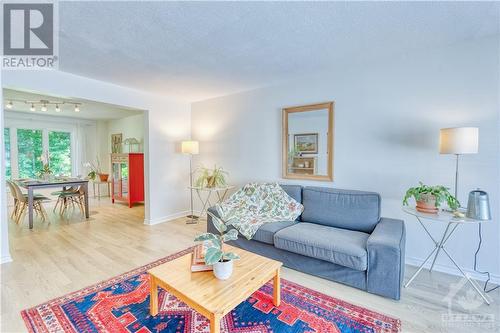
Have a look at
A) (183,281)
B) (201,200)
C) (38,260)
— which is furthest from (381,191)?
(38,260)

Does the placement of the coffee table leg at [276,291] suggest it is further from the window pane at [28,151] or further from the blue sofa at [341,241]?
the window pane at [28,151]

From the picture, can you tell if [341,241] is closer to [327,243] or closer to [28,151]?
[327,243]

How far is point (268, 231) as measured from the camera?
8.53 ft

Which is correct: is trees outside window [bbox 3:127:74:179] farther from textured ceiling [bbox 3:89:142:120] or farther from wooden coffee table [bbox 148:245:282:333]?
wooden coffee table [bbox 148:245:282:333]

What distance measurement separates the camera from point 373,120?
9.20ft

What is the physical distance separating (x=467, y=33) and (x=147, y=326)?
3.62 metres

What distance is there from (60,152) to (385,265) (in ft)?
25.3

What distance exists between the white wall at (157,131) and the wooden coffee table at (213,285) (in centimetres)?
265

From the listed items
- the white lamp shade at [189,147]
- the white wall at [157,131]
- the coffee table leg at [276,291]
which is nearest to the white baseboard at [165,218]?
the white wall at [157,131]

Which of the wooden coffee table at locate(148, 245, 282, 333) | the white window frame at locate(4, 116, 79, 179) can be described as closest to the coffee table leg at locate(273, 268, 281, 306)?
the wooden coffee table at locate(148, 245, 282, 333)

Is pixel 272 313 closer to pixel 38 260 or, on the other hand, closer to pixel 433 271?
pixel 433 271

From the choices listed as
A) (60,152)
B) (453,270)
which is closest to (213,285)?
(453,270)

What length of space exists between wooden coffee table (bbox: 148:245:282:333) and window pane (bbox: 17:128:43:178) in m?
5.99

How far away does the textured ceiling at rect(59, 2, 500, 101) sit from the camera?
1.76 m
